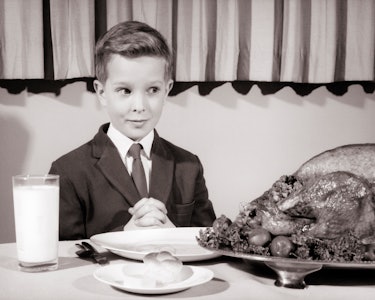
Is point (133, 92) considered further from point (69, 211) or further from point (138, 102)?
point (69, 211)

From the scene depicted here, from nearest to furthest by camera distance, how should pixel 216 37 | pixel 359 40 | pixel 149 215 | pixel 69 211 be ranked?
pixel 149 215, pixel 69 211, pixel 216 37, pixel 359 40

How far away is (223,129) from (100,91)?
0.47 meters

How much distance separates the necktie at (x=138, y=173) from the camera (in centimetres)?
182

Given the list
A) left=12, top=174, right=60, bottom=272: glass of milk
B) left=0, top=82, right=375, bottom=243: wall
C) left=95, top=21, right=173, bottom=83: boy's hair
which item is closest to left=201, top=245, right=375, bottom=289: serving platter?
left=12, top=174, right=60, bottom=272: glass of milk

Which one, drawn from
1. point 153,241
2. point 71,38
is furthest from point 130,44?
point 153,241

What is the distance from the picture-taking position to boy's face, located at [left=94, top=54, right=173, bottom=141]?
70.8 inches

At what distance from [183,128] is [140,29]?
384 millimetres

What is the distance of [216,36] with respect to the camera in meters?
2.05

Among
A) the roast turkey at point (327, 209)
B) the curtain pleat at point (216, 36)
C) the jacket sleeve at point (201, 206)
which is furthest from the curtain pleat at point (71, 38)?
the roast turkey at point (327, 209)

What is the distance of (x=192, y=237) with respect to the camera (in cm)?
121

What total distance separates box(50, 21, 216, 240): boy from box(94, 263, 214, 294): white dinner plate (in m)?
0.71

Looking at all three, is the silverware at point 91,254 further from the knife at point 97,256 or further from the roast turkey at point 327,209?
the roast turkey at point 327,209

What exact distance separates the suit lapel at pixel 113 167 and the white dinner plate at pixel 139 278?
2.73 feet

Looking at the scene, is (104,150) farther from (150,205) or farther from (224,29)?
(224,29)
